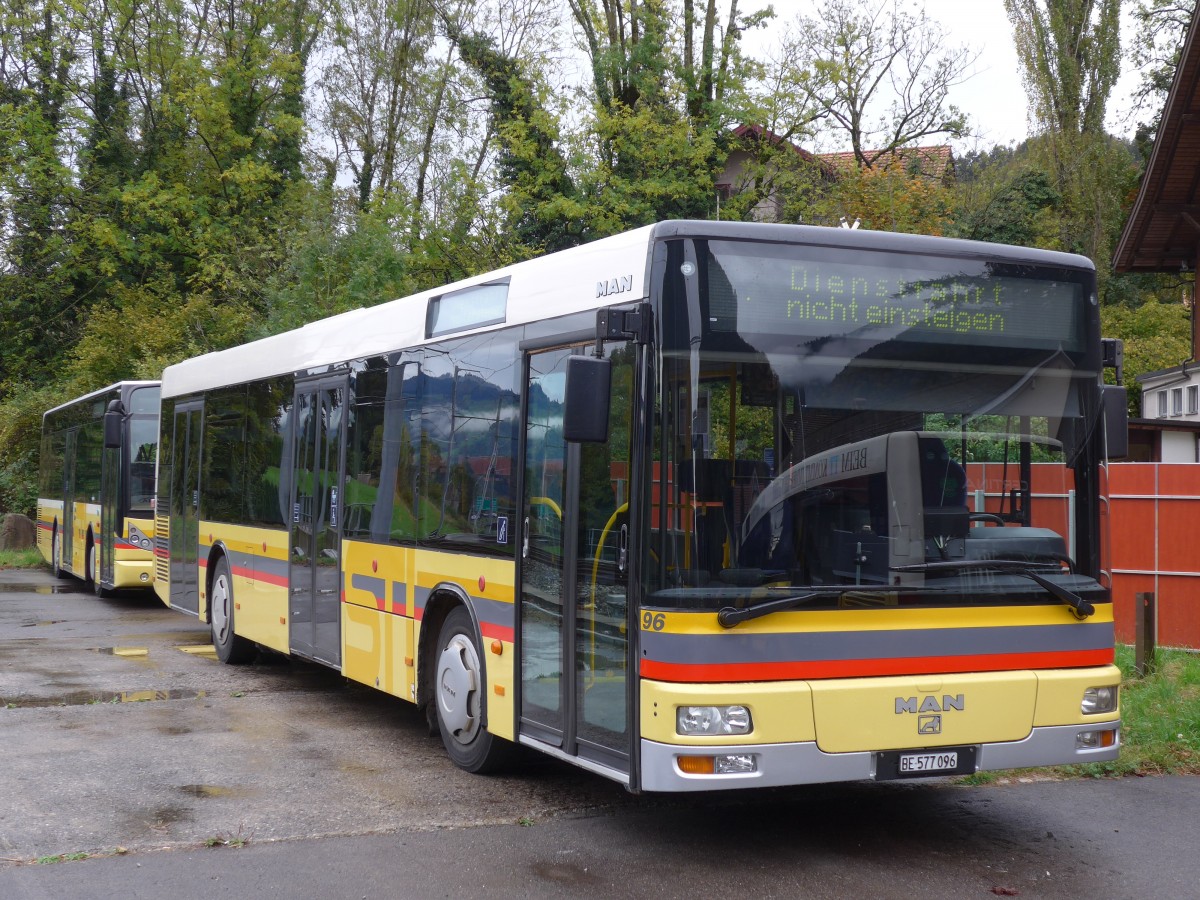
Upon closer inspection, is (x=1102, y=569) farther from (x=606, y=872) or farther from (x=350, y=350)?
(x=350, y=350)

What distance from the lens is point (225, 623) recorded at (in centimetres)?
1298

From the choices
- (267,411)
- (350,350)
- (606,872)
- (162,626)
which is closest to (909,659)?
(606,872)

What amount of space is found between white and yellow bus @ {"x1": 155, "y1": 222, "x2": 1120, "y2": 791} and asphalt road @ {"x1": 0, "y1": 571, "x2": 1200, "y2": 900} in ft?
1.59

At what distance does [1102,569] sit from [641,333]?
2.61 meters

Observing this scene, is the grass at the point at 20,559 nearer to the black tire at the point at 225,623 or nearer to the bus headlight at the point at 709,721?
the black tire at the point at 225,623

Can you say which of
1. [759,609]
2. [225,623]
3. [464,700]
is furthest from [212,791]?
[225,623]

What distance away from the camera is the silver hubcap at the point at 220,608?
1295cm

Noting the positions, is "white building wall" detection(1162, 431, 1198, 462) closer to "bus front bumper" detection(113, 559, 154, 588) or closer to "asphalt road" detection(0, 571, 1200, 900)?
"asphalt road" detection(0, 571, 1200, 900)

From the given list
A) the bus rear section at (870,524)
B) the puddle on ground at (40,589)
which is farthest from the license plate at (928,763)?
the puddle on ground at (40,589)

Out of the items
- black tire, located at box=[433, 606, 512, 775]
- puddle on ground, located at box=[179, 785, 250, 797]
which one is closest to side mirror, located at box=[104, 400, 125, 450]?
black tire, located at box=[433, 606, 512, 775]

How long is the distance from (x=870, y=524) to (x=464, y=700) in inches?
121

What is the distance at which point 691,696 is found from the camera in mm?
5922

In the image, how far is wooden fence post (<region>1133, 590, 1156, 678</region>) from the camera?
10.8 m

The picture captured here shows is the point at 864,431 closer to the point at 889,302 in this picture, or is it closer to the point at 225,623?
the point at 889,302
